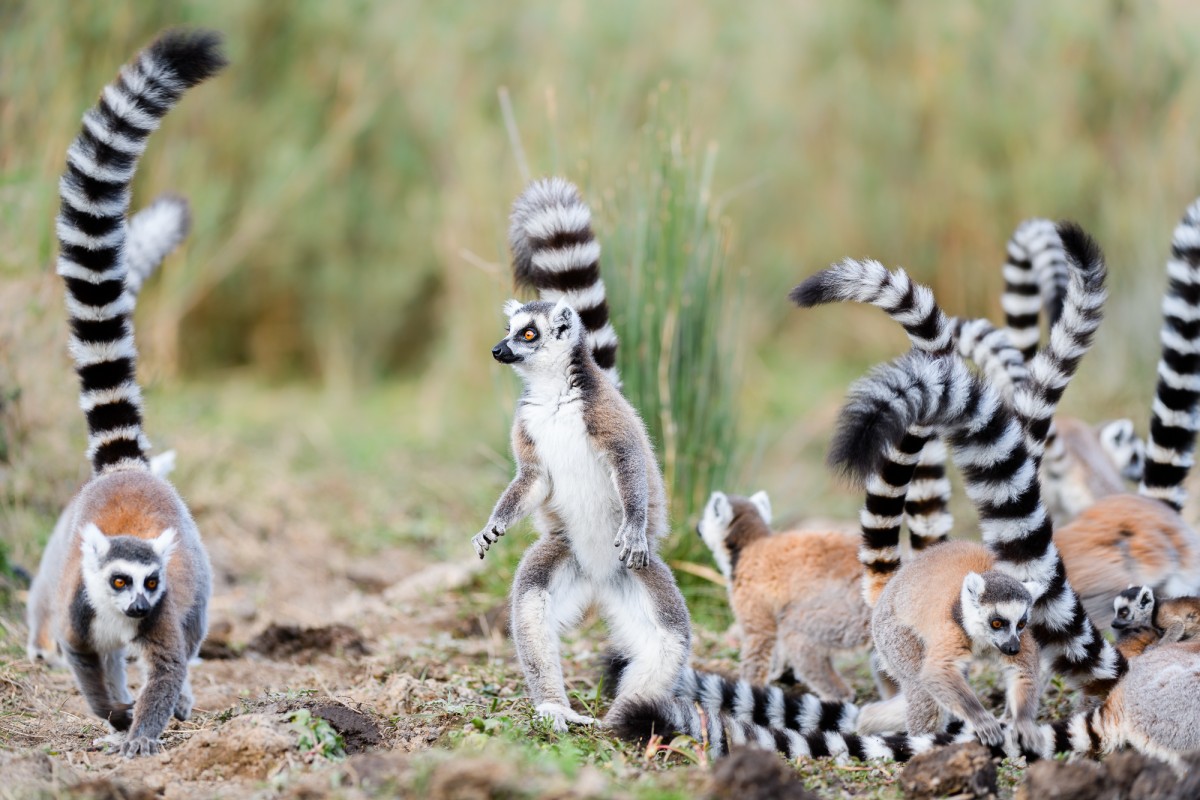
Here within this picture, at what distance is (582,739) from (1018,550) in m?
1.50

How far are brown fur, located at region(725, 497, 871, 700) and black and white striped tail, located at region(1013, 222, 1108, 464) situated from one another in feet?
3.02

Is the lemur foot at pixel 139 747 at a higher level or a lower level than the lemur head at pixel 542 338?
lower

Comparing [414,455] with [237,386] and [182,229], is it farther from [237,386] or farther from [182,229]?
[182,229]

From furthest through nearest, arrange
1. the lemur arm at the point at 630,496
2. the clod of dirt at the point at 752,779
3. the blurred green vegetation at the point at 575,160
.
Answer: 1. the blurred green vegetation at the point at 575,160
2. the lemur arm at the point at 630,496
3. the clod of dirt at the point at 752,779

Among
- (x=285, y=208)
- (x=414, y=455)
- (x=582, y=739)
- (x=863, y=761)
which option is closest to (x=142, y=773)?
(x=582, y=739)

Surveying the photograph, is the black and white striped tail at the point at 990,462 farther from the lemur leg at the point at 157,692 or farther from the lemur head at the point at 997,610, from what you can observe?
the lemur leg at the point at 157,692

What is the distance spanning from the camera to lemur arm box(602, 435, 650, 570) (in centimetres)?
385

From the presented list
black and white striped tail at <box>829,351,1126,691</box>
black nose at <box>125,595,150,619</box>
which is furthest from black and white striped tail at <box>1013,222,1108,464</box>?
black nose at <box>125,595,150,619</box>

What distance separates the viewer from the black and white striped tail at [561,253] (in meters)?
4.35

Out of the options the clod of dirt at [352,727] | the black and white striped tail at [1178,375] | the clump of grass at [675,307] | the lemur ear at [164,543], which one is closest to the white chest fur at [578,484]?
the clod of dirt at [352,727]

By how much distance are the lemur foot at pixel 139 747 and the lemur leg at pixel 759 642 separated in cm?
216

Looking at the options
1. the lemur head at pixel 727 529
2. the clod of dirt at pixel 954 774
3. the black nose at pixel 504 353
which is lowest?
the clod of dirt at pixel 954 774

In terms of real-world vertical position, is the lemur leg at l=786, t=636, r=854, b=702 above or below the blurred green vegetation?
below

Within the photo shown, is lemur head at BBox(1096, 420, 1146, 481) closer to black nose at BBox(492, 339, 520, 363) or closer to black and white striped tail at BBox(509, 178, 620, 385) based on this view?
black and white striped tail at BBox(509, 178, 620, 385)
